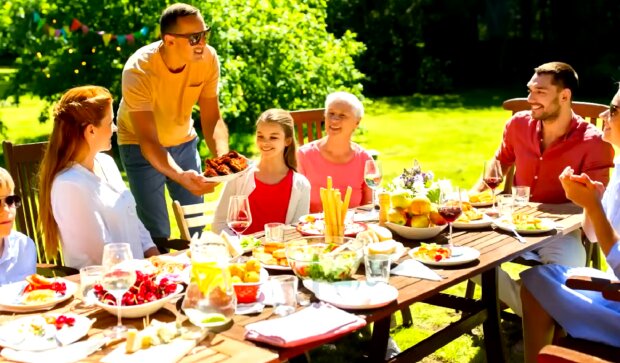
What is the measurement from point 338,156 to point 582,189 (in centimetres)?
204

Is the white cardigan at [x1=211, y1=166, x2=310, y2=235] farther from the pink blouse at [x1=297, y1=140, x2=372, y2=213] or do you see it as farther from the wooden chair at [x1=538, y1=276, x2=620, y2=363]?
the wooden chair at [x1=538, y1=276, x2=620, y2=363]

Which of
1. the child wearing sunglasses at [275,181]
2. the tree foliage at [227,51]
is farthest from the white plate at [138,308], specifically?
the tree foliage at [227,51]

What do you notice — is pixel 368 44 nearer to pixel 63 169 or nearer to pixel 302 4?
pixel 302 4

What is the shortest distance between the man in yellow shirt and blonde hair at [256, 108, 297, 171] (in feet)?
1.86

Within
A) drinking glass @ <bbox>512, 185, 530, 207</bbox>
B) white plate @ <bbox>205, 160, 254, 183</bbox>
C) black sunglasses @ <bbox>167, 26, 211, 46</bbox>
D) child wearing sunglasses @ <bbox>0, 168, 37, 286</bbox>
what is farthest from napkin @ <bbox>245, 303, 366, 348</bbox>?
black sunglasses @ <bbox>167, 26, 211, 46</bbox>

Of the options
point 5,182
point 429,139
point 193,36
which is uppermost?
point 193,36

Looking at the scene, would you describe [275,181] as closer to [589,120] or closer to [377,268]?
[377,268]

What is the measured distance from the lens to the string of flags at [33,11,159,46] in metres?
9.30

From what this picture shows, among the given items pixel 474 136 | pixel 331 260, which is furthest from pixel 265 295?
pixel 474 136

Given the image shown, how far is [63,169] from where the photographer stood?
360 centimetres

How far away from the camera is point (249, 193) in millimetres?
4469

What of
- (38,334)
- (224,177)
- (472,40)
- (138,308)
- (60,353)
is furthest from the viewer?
(472,40)

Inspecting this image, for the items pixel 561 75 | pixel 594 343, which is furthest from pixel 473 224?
pixel 561 75

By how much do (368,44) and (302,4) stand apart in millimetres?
7284
